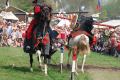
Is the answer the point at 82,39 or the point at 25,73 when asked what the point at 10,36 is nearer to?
the point at 25,73

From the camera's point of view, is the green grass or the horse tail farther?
the horse tail

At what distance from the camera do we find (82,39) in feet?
44.2

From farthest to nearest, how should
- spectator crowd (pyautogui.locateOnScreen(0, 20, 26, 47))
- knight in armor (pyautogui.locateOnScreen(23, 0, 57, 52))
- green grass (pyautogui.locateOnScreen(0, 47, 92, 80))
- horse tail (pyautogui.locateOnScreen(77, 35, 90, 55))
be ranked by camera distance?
spectator crowd (pyautogui.locateOnScreen(0, 20, 26, 47))
knight in armor (pyautogui.locateOnScreen(23, 0, 57, 52))
horse tail (pyautogui.locateOnScreen(77, 35, 90, 55))
green grass (pyautogui.locateOnScreen(0, 47, 92, 80))

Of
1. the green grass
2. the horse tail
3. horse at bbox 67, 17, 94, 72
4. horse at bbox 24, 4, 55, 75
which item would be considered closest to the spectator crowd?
the green grass

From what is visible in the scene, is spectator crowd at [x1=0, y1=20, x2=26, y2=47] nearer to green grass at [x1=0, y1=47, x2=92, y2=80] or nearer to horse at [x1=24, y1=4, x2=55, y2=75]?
green grass at [x1=0, y1=47, x2=92, y2=80]

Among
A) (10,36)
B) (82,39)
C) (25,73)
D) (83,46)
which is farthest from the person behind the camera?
(10,36)

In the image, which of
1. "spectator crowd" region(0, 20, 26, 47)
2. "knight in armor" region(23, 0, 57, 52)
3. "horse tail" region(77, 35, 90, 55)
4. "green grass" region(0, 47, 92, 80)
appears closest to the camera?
"green grass" region(0, 47, 92, 80)

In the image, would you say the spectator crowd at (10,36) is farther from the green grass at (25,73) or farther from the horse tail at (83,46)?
the horse tail at (83,46)

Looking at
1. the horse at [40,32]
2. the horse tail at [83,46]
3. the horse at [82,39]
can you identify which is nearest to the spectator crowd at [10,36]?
the horse at [82,39]

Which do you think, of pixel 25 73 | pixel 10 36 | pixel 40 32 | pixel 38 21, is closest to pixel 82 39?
pixel 40 32

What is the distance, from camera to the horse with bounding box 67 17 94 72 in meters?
13.3

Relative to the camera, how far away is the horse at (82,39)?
Answer: 13.3 meters

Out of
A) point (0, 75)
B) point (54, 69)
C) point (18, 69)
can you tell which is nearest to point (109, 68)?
point (54, 69)

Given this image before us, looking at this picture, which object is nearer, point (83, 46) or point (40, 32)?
point (83, 46)
